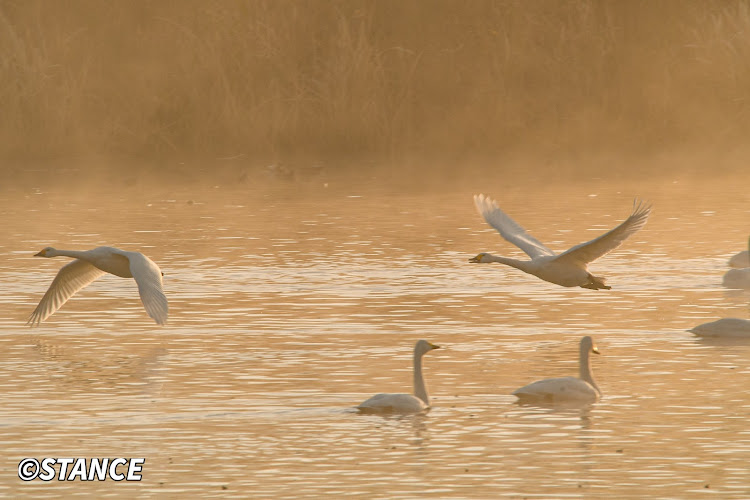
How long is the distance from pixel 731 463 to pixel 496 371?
337 centimetres

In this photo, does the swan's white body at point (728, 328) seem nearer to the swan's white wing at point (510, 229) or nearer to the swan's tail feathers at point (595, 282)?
the swan's tail feathers at point (595, 282)

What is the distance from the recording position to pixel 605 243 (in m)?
16.2

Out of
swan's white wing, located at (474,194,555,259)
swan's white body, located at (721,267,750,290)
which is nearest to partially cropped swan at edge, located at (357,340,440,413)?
swan's white wing, located at (474,194,555,259)

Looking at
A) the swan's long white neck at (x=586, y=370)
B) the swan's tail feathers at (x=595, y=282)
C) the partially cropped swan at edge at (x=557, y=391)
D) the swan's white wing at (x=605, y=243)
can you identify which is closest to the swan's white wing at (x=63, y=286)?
the swan's white wing at (x=605, y=243)

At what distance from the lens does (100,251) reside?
1681cm

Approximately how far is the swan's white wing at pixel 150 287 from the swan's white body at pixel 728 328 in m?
4.43

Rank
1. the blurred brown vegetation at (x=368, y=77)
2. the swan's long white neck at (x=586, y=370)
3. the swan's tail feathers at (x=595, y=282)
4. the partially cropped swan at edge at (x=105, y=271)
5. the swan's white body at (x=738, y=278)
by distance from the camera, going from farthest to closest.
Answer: the blurred brown vegetation at (x=368, y=77)
the swan's white body at (x=738, y=278)
the swan's tail feathers at (x=595, y=282)
the partially cropped swan at edge at (x=105, y=271)
the swan's long white neck at (x=586, y=370)

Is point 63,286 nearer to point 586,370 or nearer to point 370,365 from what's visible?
point 370,365

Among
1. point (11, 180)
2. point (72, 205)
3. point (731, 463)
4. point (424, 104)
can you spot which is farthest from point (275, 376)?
point (424, 104)

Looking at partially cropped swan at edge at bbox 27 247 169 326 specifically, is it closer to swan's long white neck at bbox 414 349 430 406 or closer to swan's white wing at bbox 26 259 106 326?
swan's white wing at bbox 26 259 106 326

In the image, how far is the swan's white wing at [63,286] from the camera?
57.2 ft

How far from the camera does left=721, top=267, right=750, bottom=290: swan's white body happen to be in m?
19.0

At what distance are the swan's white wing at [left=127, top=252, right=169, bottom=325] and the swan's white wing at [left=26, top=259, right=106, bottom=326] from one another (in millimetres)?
1339

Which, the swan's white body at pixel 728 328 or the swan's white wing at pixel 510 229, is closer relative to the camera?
the swan's white body at pixel 728 328
